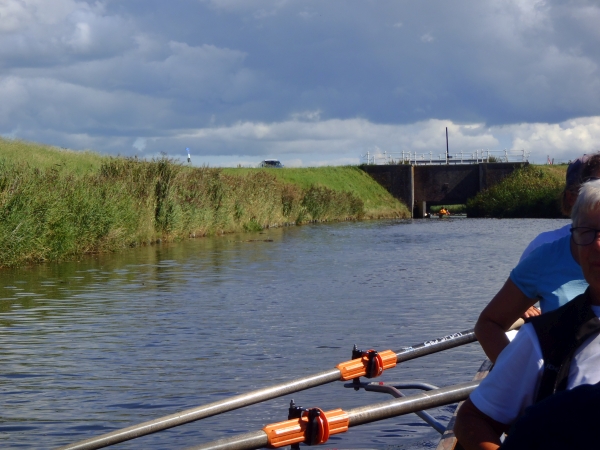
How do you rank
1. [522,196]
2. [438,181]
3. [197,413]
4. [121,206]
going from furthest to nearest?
[438,181], [522,196], [121,206], [197,413]

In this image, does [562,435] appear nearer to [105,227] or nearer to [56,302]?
[56,302]

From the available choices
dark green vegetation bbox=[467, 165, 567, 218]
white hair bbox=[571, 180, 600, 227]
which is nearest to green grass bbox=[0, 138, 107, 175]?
dark green vegetation bbox=[467, 165, 567, 218]

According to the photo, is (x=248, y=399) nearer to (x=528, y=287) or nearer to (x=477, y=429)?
(x=528, y=287)

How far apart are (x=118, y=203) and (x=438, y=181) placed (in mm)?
41828

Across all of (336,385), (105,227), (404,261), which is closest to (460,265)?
(404,261)

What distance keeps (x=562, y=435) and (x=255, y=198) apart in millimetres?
36568

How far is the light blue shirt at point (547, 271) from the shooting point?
9.76 ft

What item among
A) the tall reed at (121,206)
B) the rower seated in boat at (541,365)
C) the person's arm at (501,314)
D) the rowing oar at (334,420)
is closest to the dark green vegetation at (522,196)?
the tall reed at (121,206)

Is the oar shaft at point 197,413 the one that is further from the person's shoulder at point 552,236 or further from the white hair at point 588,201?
the white hair at point 588,201

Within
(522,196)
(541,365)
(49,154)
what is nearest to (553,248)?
(541,365)

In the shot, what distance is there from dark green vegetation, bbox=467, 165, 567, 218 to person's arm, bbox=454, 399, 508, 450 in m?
52.4

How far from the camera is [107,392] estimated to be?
7.21 m

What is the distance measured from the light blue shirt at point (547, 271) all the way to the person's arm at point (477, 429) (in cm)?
91

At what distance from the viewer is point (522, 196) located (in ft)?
183
